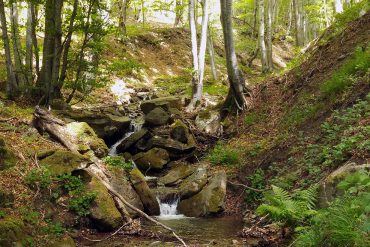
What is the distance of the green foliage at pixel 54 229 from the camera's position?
606 centimetres

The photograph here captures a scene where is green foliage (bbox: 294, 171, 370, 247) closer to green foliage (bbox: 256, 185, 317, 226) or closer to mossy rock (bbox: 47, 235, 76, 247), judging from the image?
green foliage (bbox: 256, 185, 317, 226)

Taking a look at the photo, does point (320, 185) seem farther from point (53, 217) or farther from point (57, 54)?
point (57, 54)

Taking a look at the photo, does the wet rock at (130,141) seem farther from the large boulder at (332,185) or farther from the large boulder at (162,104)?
the large boulder at (332,185)

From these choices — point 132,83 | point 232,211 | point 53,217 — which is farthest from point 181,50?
point 53,217

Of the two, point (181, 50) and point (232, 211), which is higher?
point (181, 50)

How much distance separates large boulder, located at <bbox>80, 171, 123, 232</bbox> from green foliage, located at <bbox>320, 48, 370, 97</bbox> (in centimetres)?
577

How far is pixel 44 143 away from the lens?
8469 millimetres

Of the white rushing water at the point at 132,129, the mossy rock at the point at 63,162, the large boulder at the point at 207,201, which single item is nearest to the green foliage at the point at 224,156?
the large boulder at the point at 207,201

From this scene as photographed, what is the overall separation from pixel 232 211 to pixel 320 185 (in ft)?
10.6

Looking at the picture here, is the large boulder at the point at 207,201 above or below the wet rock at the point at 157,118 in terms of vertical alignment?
below

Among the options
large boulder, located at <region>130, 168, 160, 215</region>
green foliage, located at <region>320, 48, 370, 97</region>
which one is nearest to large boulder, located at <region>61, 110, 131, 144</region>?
large boulder, located at <region>130, 168, 160, 215</region>

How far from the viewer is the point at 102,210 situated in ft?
23.7

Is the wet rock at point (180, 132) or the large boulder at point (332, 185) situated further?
A: the wet rock at point (180, 132)

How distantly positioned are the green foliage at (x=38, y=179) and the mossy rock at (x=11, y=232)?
1227 millimetres
